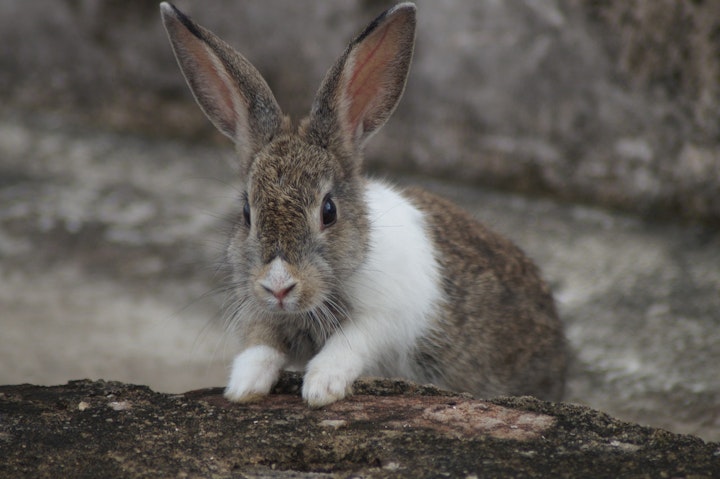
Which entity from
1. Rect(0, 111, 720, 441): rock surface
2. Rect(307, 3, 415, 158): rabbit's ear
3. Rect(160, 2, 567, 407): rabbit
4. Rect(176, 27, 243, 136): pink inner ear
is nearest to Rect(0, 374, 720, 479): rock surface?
Rect(160, 2, 567, 407): rabbit

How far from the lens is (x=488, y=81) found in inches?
259

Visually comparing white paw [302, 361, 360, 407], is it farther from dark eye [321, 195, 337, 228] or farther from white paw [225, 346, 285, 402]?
dark eye [321, 195, 337, 228]

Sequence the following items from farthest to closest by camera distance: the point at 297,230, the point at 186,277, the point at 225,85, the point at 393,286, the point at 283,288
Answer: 1. the point at 186,277
2. the point at 225,85
3. the point at 393,286
4. the point at 297,230
5. the point at 283,288

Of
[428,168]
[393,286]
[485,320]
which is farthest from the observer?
[428,168]

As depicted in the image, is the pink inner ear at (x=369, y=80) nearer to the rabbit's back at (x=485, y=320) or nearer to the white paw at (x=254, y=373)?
the rabbit's back at (x=485, y=320)

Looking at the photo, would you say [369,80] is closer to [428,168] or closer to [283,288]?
[283,288]

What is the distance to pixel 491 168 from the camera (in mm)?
6676

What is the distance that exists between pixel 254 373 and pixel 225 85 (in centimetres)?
125

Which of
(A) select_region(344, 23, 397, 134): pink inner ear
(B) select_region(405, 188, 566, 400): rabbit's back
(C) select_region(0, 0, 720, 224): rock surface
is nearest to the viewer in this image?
(A) select_region(344, 23, 397, 134): pink inner ear

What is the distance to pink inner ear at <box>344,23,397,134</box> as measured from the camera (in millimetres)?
3805

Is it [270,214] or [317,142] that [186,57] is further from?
[270,214]

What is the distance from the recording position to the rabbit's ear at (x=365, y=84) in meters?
3.70

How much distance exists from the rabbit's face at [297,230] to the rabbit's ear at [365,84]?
0.44 feet

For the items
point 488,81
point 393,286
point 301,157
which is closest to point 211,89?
point 301,157
